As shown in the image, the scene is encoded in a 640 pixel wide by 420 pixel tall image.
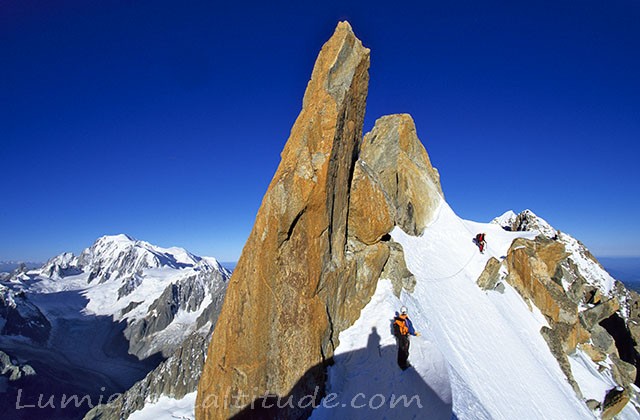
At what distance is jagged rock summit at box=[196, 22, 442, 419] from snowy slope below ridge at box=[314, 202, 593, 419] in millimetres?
1465

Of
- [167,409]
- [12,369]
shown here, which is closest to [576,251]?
[167,409]

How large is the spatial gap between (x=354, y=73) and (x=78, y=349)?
787 ft

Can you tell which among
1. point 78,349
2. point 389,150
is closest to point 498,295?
point 389,150

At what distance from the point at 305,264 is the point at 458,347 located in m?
12.2

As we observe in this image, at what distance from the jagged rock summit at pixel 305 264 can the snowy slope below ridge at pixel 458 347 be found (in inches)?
A: 57.7

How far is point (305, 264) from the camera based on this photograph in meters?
14.3

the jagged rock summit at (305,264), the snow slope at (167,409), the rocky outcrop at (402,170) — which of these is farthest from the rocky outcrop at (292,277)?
the snow slope at (167,409)

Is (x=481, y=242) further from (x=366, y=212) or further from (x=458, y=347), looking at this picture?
(x=366, y=212)

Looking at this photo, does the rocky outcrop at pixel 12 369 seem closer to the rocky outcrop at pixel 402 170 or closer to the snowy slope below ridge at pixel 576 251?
the rocky outcrop at pixel 402 170

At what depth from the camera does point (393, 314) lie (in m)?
16.8

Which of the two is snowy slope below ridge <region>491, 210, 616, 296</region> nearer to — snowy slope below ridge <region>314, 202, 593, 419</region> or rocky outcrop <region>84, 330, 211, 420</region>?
snowy slope below ridge <region>314, 202, 593, 419</region>

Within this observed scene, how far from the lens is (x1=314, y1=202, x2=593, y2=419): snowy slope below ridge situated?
13.8 m

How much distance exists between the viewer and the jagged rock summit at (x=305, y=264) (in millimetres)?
13805

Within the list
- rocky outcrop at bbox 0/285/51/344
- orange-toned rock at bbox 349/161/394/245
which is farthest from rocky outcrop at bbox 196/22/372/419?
rocky outcrop at bbox 0/285/51/344
